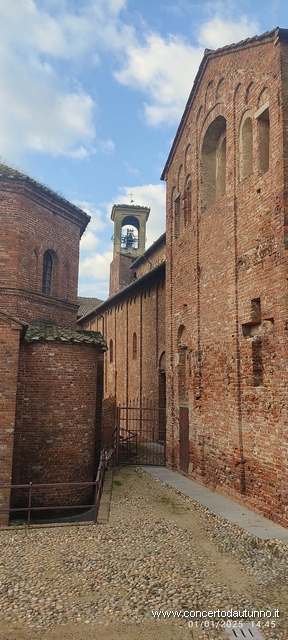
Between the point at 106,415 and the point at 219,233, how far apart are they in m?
10.3

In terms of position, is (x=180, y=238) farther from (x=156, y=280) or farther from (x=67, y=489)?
(x=67, y=489)

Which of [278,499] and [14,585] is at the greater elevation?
[278,499]

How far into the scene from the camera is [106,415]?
1820cm

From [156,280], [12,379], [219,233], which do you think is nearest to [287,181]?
[219,233]

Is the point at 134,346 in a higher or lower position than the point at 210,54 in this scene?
lower

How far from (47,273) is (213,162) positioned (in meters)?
6.71

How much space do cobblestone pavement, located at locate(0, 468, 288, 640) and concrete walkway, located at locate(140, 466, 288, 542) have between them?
0.23 m

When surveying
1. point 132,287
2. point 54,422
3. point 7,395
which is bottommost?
point 54,422

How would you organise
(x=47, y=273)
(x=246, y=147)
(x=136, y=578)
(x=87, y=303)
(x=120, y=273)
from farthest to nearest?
1. (x=87, y=303)
2. (x=120, y=273)
3. (x=47, y=273)
4. (x=246, y=147)
5. (x=136, y=578)

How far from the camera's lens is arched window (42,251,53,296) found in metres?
14.7

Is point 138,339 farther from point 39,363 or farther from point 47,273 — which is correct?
point 39,363

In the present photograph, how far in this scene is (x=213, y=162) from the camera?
1259 cm

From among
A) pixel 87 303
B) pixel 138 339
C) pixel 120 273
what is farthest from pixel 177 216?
pixel 87 303

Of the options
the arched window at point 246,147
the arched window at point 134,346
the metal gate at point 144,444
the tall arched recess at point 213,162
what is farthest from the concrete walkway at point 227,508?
the arched window at point 134,346
